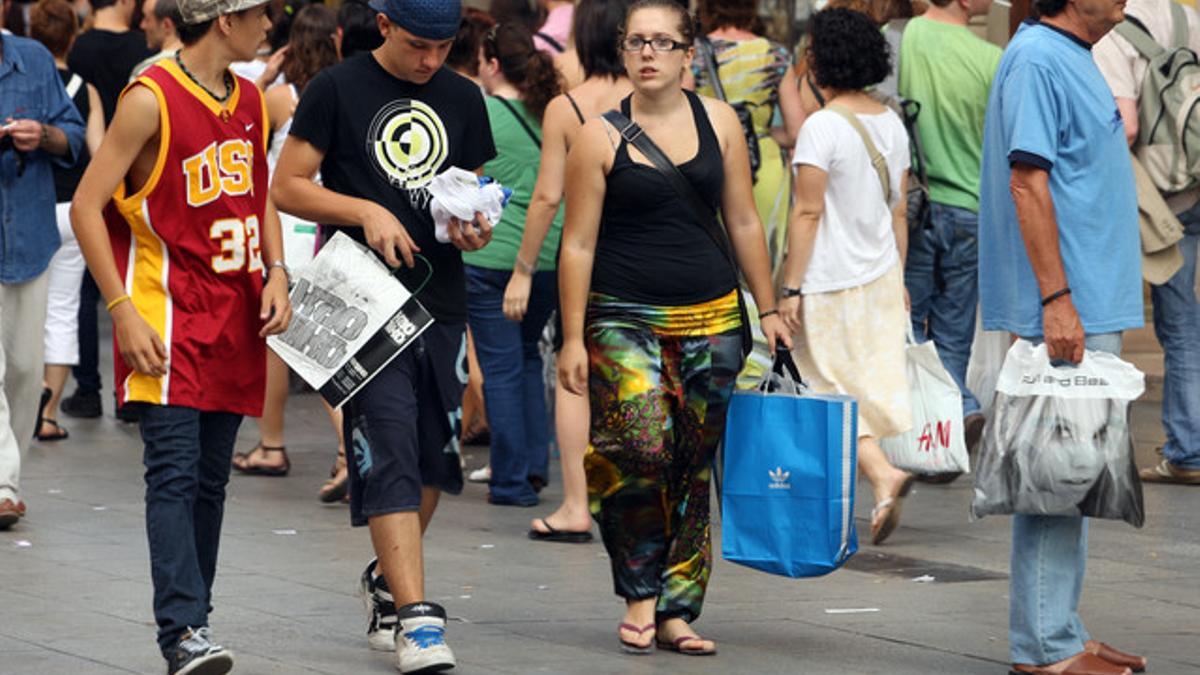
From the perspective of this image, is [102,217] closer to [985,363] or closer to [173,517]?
[173,517]

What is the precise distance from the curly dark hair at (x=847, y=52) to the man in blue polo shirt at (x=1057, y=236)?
246cm

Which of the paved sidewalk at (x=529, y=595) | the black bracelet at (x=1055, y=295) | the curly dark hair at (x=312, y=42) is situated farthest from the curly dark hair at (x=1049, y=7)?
the curly dark hair at (x=312, y=42)

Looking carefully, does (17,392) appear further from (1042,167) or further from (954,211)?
(1042,167)

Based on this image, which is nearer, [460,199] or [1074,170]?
[1074,170]

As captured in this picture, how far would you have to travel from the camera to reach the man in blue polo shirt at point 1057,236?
6.04 meters

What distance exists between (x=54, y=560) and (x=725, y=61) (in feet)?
11.5

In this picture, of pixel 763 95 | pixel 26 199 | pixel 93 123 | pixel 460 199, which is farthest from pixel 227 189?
pixel 93 123

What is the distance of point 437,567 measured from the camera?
26.6 ft

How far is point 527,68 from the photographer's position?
9.45 meters

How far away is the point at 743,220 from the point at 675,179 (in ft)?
0.91

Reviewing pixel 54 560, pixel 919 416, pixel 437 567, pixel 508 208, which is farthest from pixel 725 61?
pixel 54 560

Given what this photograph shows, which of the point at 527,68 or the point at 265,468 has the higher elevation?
the point at 527,68

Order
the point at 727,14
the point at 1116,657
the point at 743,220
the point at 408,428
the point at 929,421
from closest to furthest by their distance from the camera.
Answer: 1. the point at 1116,657
2. the point at 408,428
3. the point at 743,220
4. the point at 929,421
5. the point at 727,14

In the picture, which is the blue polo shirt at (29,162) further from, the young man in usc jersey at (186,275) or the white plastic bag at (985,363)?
the white plastic bag at (985,363)
